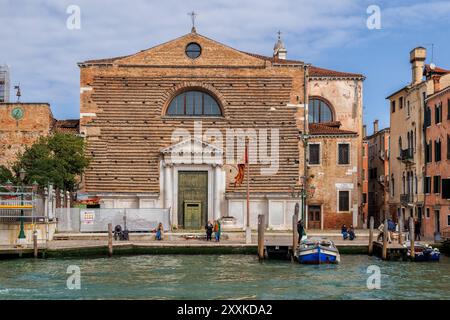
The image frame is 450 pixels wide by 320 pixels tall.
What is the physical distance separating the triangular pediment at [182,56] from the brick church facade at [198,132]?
0.18 feet

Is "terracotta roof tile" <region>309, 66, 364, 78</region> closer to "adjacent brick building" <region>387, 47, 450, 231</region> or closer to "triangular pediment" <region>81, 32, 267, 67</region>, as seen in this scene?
"adjacent brick building" <region>387, 47, 450, 231</region>

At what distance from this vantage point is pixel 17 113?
38.2 meters

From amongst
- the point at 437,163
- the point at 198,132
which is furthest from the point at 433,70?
the point at 198,132

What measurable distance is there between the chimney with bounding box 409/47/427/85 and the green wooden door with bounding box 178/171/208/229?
12.2 meters

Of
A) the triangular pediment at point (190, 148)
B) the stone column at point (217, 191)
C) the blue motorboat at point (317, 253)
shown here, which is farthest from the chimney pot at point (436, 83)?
the blue motorboat at point (317, 253)

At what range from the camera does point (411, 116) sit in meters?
38.2

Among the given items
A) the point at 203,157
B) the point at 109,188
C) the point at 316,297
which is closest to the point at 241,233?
the point at 203,157

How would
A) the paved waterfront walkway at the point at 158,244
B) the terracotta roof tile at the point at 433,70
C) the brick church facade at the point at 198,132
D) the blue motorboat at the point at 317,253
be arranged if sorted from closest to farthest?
the blue motorboat at the point at 317,253 < the paved waterfront walkway at the point at 158,244 < the terracotta roof tile at the point at 433,70 < the brick church facade at the point at 198,132

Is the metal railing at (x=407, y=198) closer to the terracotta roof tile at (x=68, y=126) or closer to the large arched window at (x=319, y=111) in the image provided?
the large arched window at (x=319, y=111)

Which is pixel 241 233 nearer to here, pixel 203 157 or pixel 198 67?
pixel 203 157

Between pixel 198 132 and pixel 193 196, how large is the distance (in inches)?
134

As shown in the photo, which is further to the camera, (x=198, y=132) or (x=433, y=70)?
(x=198, y=132)

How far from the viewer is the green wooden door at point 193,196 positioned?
38312mm

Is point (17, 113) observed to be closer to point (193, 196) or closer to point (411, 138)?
point (193, 196)
